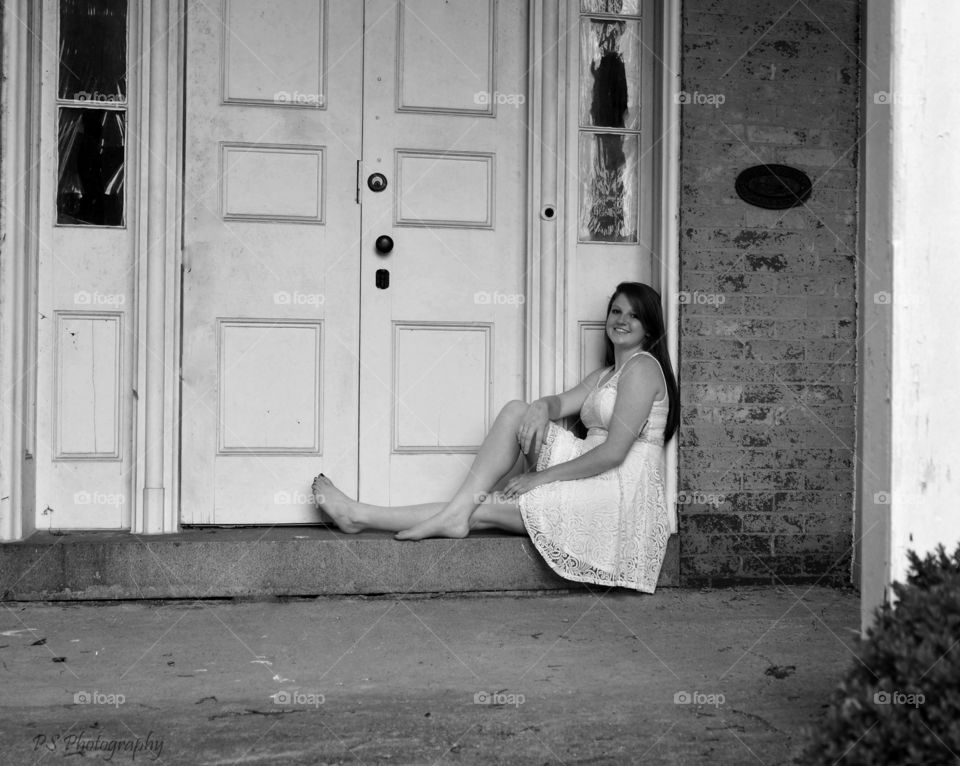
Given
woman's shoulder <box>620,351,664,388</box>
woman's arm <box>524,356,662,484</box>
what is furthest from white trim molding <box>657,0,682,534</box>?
woman's arm <box>524,356,662,484</box>

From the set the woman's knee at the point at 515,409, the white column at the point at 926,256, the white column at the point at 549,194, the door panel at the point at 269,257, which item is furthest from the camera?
the white column at the point at 549,194

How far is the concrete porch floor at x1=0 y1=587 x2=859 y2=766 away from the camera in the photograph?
2469 millimetres

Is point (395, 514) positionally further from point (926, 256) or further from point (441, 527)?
point (926, 256)

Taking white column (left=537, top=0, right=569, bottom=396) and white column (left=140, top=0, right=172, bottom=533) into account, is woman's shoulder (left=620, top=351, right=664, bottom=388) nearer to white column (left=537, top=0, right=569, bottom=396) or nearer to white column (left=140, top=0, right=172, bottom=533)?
white column (left=537, top=0, right=569, bottom=396)

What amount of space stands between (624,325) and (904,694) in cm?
244

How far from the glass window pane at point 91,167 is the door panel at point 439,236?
1.02 m

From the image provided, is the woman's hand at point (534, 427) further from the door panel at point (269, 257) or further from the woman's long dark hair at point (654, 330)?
the door panel at point (269, 257)

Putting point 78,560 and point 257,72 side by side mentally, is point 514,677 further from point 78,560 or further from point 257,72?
point 257,72

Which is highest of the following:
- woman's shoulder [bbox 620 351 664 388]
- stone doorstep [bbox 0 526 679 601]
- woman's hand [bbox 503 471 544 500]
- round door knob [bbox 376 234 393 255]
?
round door knob [bbox 376 234 393 255]

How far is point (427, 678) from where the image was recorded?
2.99 meters

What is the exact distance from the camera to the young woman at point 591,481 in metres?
3.93

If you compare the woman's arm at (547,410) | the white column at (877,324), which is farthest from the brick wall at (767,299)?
the white column at (877,324)

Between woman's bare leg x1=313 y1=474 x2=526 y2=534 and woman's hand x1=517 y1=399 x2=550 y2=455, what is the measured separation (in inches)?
9.8

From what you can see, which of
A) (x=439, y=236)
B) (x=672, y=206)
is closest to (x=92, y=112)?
(x=439, y=236)
